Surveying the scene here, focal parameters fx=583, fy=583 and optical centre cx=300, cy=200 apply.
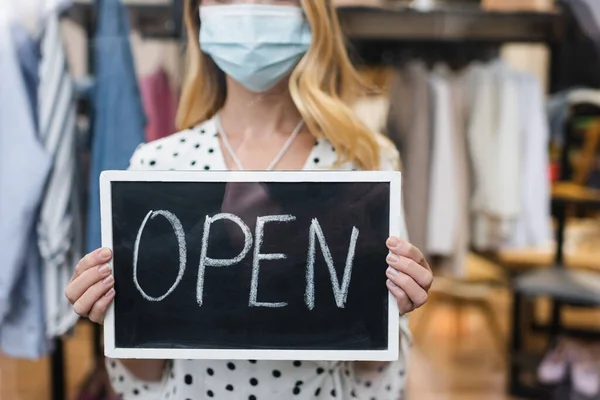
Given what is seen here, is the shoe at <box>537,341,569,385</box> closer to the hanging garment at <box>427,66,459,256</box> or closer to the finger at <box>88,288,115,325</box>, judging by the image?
the hanging garment at <box>427,66,459,256</box>

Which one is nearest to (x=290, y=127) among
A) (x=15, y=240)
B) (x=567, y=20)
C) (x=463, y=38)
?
(x=15, y=240)

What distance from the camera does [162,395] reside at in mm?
952

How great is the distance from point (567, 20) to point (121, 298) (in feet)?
6.02

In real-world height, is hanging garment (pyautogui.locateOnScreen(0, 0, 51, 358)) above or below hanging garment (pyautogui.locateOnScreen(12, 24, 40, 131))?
below

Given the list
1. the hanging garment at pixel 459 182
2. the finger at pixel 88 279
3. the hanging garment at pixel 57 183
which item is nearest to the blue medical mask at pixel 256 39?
the finger at pixel 88 279

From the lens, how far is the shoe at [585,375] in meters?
2.26

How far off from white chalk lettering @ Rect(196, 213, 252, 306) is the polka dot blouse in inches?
5.8

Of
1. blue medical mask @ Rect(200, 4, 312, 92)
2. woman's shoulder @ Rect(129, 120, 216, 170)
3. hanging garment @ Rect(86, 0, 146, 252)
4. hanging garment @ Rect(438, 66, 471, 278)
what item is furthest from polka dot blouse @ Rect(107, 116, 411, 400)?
hanging garment @ Rect(438, 66, 471, 278)

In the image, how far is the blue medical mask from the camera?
849 mm

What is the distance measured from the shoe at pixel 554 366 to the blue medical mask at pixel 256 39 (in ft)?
6.60

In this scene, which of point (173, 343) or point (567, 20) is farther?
point (567, 20)

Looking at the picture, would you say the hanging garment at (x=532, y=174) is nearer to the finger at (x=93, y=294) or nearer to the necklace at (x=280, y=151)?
the necklace at (x=280, y=151)

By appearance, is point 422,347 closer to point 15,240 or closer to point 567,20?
point 567,20

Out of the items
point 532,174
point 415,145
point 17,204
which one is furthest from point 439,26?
point 17,204
